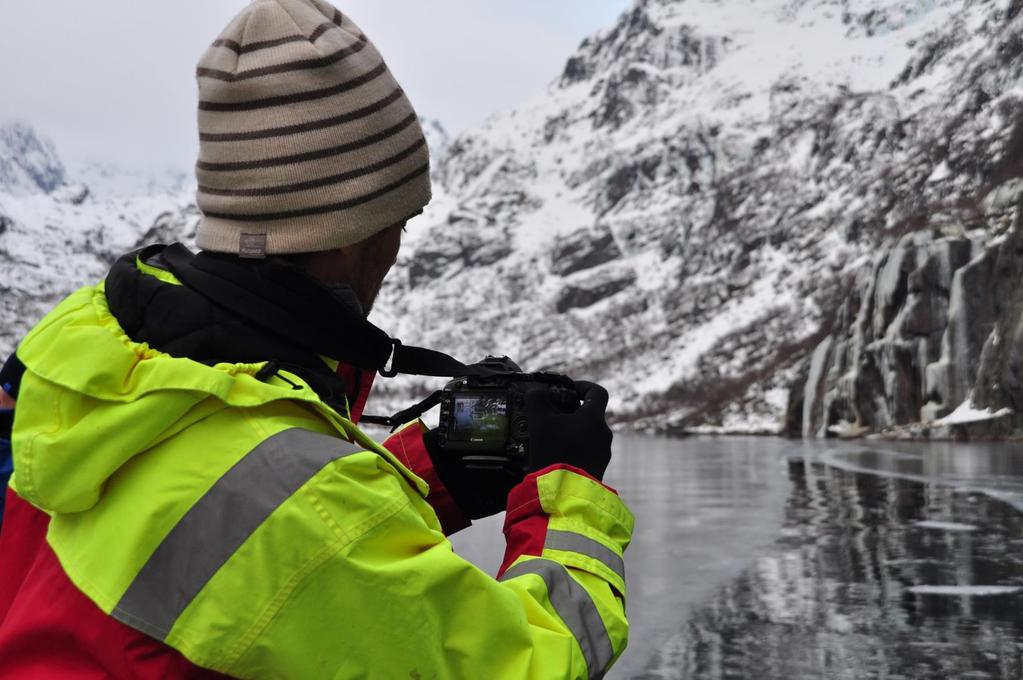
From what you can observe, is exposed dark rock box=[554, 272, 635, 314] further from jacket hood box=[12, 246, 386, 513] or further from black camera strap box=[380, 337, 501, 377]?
jacket hood box=[12, 246, 386, 513]

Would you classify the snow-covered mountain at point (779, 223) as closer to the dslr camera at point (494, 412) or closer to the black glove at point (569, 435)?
the dslr camera at point (494, 412)

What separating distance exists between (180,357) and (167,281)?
0.72ft

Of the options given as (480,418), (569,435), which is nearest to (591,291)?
(480,418)

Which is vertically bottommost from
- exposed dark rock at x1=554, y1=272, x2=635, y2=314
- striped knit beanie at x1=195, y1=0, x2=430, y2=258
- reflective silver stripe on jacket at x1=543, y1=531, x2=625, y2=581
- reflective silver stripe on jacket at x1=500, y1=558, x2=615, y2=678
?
reflective silver stripe on jacket at x1=500, y1=558, x2=615, y2=678

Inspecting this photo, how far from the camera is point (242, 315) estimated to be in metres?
1.70

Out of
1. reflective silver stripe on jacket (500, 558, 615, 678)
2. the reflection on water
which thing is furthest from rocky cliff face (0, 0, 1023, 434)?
reflective silver stripe on jacket (500, 558, 615, 678)

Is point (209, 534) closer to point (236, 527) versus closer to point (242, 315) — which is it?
point (236, 527)

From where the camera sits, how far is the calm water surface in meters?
5.53

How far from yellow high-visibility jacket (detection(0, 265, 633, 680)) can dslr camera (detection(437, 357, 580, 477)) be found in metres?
0.65

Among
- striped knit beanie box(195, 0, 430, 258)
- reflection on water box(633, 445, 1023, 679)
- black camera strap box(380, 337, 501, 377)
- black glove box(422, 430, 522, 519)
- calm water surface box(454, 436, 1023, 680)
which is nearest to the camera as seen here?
striped knit beanie box(195, 0, 430, 258)

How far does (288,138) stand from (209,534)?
27.6 inches

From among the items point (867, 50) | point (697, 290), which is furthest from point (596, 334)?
point (867, 50)

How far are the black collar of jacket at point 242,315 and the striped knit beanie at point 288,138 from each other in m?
0.06

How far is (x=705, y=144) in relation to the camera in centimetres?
19650
